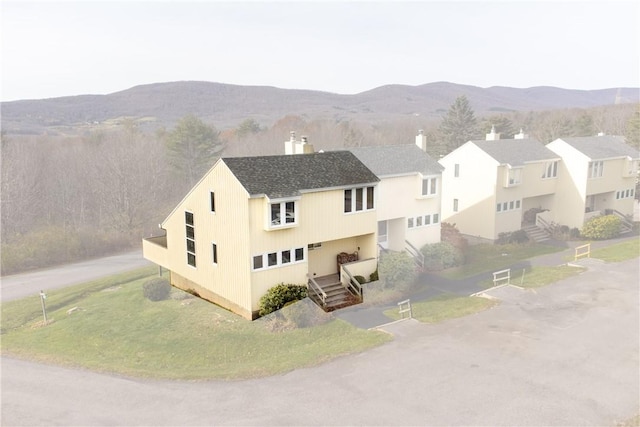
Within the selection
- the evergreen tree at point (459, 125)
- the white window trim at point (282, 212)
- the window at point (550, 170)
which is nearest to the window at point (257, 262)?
the white window trim at point (282, 212)

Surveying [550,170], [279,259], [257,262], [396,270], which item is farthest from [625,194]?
[257,262]

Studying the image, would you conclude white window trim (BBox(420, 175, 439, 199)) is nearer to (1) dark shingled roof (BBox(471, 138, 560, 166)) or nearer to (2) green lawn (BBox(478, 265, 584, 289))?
(2) green lawn (BBox(478, 265, 584, 289))

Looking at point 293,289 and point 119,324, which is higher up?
point 293,289

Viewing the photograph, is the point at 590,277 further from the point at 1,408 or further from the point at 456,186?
the point at 1,408

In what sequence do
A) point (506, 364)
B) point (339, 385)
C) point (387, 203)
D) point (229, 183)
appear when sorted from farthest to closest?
point (387, 203) → point (506, 364) → point (339, 385) → point (229, 183)

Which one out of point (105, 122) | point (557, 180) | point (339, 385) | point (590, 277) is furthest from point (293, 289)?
point (105, 122)

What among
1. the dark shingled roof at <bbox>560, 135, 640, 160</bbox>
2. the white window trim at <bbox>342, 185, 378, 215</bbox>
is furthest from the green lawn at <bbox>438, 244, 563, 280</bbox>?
the white window trim at <bbox>342, 185, 378, 215</bbox>

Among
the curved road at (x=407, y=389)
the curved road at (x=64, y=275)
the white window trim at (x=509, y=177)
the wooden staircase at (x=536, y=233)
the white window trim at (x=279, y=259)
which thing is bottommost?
the curved road at (x=64, y=275)

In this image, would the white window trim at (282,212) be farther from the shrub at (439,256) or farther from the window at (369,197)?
the shrub at (439,256)
